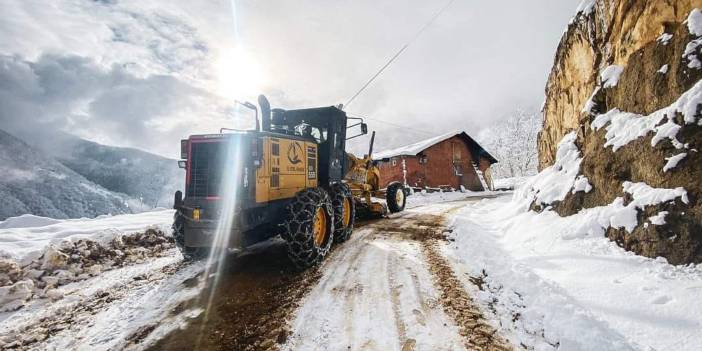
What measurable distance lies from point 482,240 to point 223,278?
5853 mm

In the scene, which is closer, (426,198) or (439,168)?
(426,198)

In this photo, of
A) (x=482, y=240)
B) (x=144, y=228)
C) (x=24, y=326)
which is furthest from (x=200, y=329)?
(x=482, y=240)

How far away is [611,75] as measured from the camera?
22.8 feet

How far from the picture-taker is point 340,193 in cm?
758

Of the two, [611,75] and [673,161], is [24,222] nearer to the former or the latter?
[673,161]

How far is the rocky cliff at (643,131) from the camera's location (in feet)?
13.6

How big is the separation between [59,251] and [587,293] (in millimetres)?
8370

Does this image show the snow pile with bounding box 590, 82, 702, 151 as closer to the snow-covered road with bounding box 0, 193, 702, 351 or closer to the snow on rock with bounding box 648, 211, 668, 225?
the snow on rock with bounding box 648, 211, 668, 225

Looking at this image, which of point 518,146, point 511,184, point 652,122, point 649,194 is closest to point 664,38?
point 652,122

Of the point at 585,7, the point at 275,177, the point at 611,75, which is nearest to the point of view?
the point at 275,177

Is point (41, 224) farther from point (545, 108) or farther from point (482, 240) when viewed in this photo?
point (545, 108)

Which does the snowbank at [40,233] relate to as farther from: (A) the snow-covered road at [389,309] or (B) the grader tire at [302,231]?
(A) the snow-covered road at [389,309]

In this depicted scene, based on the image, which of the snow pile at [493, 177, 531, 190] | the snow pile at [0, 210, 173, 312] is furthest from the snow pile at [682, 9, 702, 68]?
the snow pile at [493, 177, 531, 190]

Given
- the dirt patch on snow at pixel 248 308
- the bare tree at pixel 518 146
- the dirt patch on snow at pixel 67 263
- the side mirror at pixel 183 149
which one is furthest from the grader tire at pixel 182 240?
the bare tree at pixel 518 146
